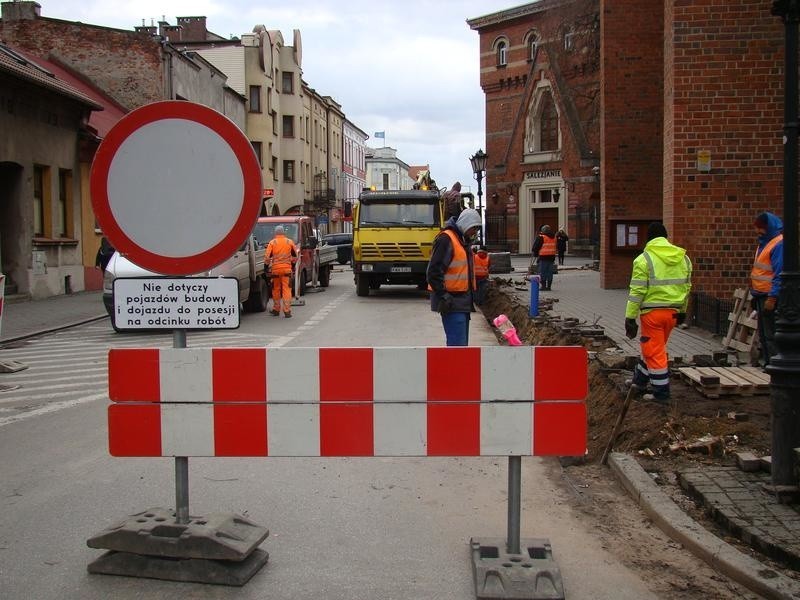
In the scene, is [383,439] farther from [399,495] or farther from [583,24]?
[583,24]

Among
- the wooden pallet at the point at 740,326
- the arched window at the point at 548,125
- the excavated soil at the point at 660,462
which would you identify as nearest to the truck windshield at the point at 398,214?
the wooden pallet at the point at 740,326

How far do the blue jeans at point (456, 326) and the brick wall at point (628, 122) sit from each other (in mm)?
12900

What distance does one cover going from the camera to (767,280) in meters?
8.67

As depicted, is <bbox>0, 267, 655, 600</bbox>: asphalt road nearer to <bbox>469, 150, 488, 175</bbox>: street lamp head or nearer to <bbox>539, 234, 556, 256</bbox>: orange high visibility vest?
<bbox>539, 234, 556, 256</bbox>: orange high visibility vest

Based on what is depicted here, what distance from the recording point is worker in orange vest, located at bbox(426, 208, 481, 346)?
805cm

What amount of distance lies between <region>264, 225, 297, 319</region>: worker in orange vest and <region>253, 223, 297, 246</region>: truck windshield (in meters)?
4.55

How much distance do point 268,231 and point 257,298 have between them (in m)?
4.57

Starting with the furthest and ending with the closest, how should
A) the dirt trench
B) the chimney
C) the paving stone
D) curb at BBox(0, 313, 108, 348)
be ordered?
1. the chimney
2. curb at BBox(0, 313, 108, 348)
3. the dirt trench
4. the paving stone

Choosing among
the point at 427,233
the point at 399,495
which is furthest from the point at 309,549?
the point at 427,233

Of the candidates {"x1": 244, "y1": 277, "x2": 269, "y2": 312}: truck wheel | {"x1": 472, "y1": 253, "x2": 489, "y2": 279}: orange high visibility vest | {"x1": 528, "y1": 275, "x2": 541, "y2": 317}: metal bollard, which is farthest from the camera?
{"x1": 244, "y1": 277, "x2": 269, "y2": 312}: truck wheel

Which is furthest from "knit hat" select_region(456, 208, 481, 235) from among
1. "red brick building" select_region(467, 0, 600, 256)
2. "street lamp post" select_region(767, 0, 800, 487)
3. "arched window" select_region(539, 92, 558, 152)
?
"arched window" select_region(539, 92, 558, 152)

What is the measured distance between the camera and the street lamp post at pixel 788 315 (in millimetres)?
4965

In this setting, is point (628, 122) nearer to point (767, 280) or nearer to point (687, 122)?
point (687, 122)

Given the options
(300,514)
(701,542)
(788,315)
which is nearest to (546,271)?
(788,315)
